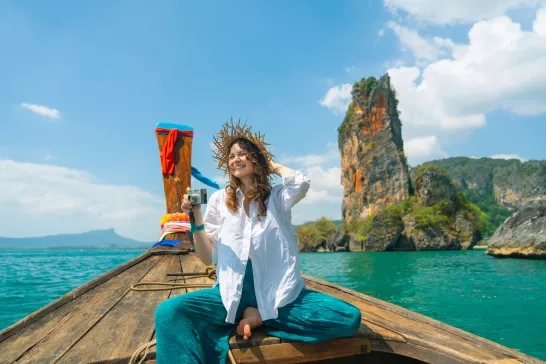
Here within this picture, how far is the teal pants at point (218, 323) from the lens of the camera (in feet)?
5.38

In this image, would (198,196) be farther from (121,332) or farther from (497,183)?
(497,183)

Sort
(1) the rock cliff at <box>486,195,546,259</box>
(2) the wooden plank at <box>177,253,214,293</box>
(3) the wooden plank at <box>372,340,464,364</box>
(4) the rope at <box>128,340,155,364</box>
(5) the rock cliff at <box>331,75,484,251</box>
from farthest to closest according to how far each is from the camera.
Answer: (5) the rock cliff at <box>331,75,484,251</box>, (1) the rock cliff at <box>486,195,546,259</box>, (2) the wooden plank at <box>177,253,214,293</box>, (3) the wooden plank at <box>372,340,464,364</box>, (4) the rope at <box>128,340,155,364</box>

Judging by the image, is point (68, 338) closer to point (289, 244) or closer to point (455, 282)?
point (289, 244)

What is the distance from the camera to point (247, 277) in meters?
1.98

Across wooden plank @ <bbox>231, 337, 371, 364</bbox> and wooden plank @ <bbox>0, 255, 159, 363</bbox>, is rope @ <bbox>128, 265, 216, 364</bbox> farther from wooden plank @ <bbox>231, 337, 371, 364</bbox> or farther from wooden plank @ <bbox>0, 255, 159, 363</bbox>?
wooden plank @ <bbox>231, 337, 371, 364</bbox>

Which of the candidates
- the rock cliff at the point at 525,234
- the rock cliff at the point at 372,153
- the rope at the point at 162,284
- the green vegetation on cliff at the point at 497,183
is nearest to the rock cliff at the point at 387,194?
the rock cliff at the point at 372,153

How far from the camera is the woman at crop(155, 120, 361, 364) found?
5.66 ft

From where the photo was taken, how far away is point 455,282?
13.3 metres

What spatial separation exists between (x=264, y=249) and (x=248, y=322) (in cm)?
35

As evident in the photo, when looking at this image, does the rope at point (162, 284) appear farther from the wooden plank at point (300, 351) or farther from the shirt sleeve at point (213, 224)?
the shirt sleeve at point (213, 224)

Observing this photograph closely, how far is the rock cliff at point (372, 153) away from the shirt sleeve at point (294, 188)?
6278 cm

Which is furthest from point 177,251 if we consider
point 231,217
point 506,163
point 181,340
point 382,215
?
point 506,163

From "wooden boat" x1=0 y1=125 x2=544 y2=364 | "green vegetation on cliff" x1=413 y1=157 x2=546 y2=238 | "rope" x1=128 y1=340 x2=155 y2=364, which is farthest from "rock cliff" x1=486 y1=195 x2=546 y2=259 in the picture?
"green vegetation on cliff" x1=413 y1=157 x2=546 y2=238

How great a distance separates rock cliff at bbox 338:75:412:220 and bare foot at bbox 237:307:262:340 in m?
63.0
